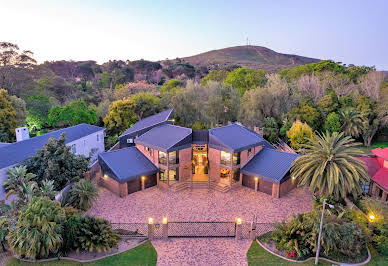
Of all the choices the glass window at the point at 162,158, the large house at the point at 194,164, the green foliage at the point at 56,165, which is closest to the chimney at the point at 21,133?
the green foliage at the point at 56,165

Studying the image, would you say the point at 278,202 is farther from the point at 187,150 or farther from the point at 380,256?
the point at 187,150

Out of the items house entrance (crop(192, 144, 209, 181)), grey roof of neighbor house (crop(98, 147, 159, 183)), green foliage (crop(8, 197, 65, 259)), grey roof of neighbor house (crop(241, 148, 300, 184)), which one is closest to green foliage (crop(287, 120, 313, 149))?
grey roof of neighbor house (crop(241, 148, 300, 184))

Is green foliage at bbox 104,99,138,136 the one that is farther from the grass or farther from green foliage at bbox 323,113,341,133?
green foliage at bbox 323,113,341,133

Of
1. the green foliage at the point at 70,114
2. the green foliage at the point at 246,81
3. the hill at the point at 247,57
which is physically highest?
the hill at the point at 247,57

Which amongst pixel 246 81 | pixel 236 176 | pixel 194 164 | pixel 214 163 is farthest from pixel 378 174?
pixel 246 81

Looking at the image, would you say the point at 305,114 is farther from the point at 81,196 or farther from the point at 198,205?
the point at 81,196

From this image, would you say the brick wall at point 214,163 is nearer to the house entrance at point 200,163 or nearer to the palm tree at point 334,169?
the house entrance at point 200,163
